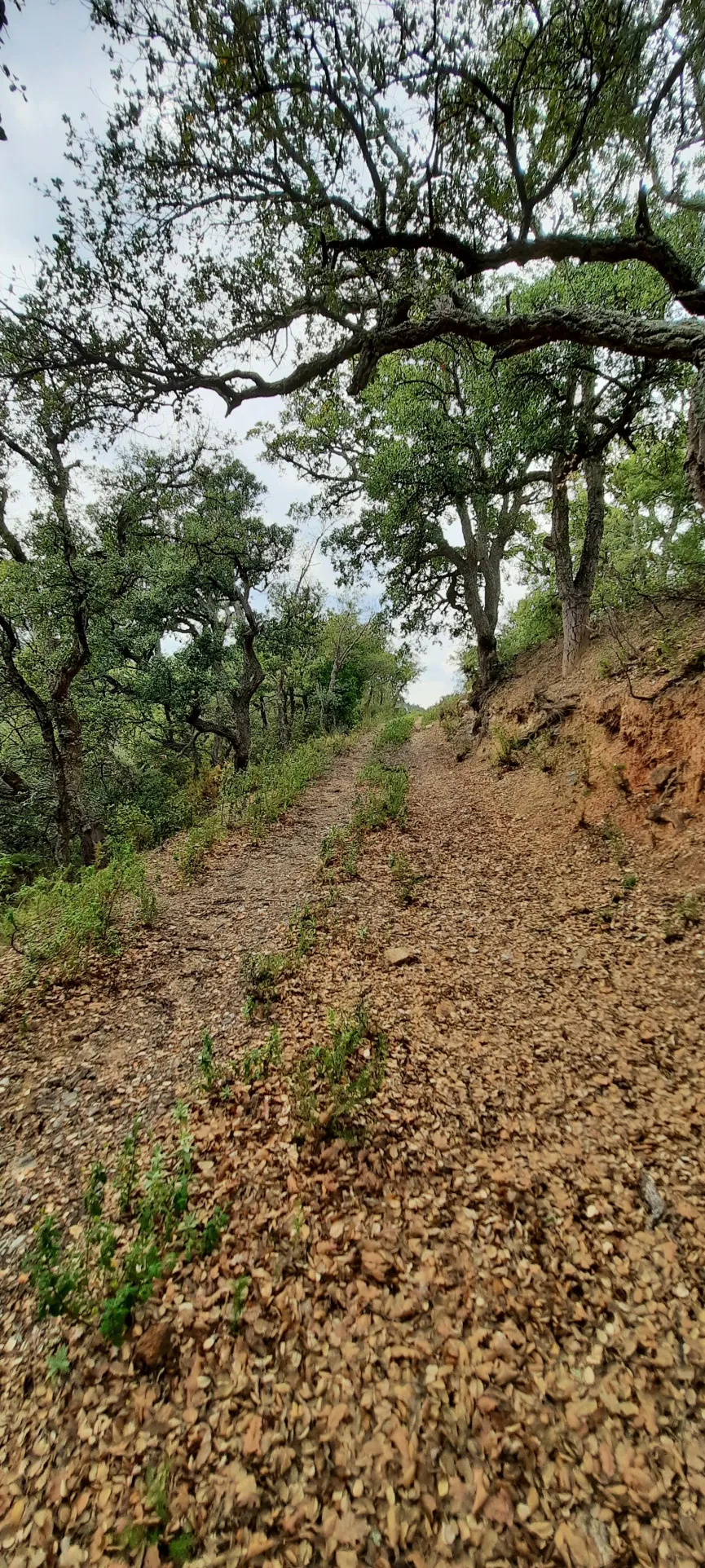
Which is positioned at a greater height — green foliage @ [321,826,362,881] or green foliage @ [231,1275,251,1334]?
green foliage @ [321,826,362,881]

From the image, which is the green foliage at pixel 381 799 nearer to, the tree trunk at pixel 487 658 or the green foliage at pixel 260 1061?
the tree trunk at pixel 487 658

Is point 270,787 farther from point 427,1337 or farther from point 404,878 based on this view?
point 427,1337

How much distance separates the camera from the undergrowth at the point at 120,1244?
97.5 inches

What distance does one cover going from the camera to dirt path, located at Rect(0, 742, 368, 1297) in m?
3.45

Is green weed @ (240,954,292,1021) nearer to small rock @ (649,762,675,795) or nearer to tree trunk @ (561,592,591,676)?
small rock @ (649,762,675,795)

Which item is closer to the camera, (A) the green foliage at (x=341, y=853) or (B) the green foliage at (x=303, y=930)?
(B) the green foliage at (x=303, y=930)

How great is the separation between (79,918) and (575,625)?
33.9ft

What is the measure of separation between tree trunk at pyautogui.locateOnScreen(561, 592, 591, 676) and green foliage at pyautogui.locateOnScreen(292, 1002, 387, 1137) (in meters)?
9.27

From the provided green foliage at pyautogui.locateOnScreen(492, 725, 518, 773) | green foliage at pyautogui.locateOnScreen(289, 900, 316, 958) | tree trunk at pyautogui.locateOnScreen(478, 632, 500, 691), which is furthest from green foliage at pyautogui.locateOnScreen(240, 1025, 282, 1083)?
tree trunk at pyautogui.locateOnScreen(478, 632, 500, 691)

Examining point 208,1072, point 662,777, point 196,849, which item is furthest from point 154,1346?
point 196,849

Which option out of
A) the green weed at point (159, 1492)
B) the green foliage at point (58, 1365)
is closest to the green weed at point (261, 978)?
the green foliage at point (58, 1365)

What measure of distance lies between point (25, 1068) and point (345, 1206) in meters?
2.89

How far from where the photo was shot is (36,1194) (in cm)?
322

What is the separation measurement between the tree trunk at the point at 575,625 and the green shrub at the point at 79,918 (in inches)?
363
